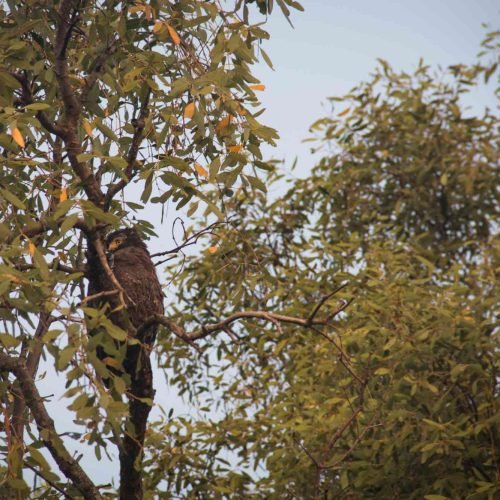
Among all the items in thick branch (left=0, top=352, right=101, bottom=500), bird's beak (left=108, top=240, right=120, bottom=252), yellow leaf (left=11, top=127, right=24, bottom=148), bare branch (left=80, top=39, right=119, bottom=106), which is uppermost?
bare branch (left=80, top=39, right=119, bottom=106)

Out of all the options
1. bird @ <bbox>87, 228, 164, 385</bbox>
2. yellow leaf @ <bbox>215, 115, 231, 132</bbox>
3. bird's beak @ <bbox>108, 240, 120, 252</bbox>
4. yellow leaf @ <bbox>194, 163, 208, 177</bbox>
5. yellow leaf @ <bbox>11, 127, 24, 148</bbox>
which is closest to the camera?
yellow leaf @ <bbox>11, 127, 24, 148</bbox>

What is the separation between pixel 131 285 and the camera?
122 inches

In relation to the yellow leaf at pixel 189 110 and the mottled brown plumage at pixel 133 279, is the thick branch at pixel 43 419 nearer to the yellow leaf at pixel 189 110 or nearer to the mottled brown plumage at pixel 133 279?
the mottled brown plumage at pixel 133 279

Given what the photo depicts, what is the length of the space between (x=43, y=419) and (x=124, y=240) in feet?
2.47

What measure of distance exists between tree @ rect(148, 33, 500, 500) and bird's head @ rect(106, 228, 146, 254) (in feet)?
1.15

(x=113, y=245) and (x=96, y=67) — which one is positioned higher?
(x=96, y=67)

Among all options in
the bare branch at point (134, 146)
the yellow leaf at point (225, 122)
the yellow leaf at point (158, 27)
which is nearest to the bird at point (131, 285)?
the bare branch at point (134, 146)

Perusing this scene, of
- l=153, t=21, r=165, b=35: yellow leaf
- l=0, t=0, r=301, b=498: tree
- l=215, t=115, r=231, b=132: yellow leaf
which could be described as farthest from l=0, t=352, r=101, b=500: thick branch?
l=153, t=21, r=165, b=35: yellow leaf

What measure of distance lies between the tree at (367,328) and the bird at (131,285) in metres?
0.30

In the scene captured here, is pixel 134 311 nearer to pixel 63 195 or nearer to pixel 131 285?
pixel 131 285

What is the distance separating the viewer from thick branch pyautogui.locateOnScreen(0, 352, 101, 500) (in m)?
2.78

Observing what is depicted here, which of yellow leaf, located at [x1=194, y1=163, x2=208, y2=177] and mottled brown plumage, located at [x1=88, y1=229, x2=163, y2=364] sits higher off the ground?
yellow leaf, located at [x1=194, y1=163, x2=208, y2=177]

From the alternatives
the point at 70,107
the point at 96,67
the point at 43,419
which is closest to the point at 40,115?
the point at 70,107

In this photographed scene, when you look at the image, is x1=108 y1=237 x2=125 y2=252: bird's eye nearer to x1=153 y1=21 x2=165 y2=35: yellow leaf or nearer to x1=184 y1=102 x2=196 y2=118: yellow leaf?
x1=184 y1=102 x2=196 y2=118: yellow leaf
